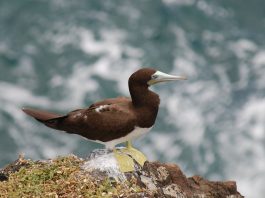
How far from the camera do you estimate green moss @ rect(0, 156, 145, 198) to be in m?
15.3

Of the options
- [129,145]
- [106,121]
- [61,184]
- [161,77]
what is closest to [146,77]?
[161,77]

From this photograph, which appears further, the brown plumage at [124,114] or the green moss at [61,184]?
the brown plumage at [124,114]

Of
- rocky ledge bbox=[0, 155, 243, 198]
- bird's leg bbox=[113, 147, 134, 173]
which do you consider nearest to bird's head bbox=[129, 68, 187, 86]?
bird's leg bbox=[113, 147, 134, 173]

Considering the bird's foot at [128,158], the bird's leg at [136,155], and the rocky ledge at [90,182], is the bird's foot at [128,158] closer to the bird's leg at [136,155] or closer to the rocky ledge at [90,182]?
the bird's leg at [136,155]

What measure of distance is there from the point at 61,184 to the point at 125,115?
74.2 inches

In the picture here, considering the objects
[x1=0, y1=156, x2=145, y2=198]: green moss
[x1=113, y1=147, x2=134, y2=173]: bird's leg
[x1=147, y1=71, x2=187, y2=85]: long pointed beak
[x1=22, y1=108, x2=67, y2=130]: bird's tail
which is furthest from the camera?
[x1=22, y1=108, x2=67, y2=130]: bird's tail

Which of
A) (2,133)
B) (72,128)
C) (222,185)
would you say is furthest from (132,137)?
(2,133)

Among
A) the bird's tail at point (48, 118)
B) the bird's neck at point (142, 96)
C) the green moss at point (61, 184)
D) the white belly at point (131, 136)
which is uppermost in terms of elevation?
the bird's tail at point (48, 118)

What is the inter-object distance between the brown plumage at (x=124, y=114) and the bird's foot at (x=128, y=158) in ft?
1.26

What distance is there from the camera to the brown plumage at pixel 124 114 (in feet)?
53.0

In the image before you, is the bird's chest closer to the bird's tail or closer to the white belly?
the white belly

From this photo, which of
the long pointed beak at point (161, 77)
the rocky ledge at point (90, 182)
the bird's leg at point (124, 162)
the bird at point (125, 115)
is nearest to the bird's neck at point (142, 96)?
the bird at point (125, 115)

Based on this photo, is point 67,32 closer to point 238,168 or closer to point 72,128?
point 238,168

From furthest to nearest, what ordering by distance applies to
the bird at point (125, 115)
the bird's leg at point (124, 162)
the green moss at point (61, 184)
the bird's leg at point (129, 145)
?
the bird's leg at point (129, 145)
the bird at point (125, 115)
the bird's leg at point (124, 162)
the green moss at point (61, 184)
